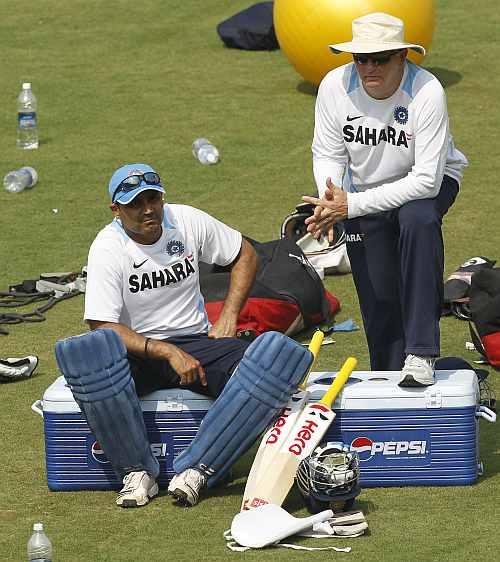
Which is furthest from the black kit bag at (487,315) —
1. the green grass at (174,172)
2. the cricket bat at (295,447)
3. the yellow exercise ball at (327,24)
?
the yellow exercise ball at (327,24)

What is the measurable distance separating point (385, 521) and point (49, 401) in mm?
1551

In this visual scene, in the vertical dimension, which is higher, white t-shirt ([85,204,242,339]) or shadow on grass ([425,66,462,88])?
white t-shirt ([85,204,242,339])

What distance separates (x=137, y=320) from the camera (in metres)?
6.38

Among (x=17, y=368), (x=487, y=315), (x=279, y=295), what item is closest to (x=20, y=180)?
(x=279, y=295)

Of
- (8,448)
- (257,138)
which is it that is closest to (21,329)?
(8,448)

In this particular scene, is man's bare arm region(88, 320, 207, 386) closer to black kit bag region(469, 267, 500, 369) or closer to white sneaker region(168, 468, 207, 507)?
white sneaker region(168, 468, 207, 507)

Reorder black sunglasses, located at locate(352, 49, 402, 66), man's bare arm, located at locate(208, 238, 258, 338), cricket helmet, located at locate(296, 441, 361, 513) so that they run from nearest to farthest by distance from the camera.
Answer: cricket helmet, located at locate(296, 441, 361, 513)
black sunglasses, located at locate(352, 49, 402, 66)
man's bare arm, located at locate(208, 238, 258, 338)

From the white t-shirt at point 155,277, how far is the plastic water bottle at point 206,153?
557 centimetres

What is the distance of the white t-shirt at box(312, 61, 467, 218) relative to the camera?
20.9ft

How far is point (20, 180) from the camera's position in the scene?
461 inches

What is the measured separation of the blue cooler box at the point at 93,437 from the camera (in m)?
6.24

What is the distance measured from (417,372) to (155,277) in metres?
1.22

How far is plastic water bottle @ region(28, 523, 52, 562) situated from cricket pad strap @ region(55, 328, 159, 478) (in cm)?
77

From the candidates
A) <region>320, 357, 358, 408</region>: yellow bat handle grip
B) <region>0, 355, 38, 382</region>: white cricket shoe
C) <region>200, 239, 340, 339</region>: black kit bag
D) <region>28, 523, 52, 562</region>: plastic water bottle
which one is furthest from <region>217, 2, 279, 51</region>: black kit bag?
<region>28, 523, 52, 562</region>: plastic water bottle
